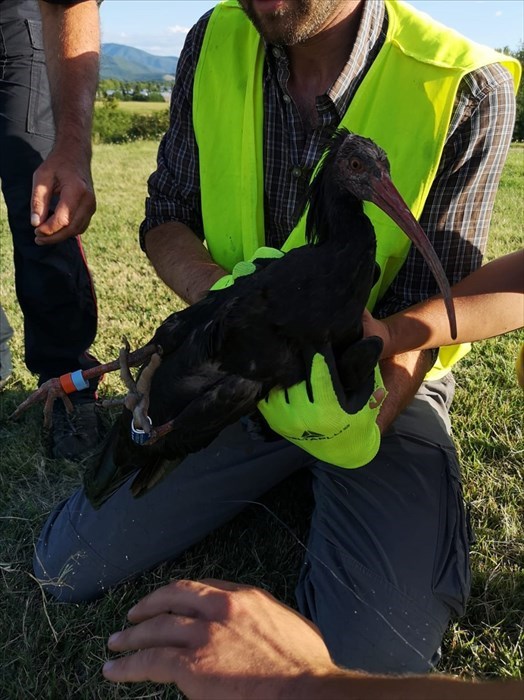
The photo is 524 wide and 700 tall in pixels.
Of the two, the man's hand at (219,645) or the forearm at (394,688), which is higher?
the forearm at (394,688)

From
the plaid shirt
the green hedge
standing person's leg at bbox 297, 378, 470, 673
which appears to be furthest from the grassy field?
the green hedge

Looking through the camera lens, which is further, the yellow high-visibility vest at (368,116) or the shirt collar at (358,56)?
the shirt collar at (358,56)

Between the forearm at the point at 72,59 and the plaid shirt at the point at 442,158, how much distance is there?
0.52 meters

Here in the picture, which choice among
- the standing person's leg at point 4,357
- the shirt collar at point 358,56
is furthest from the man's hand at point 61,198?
the standing person's leg at point 4,357

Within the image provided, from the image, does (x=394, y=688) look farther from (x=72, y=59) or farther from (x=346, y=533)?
(x=72, y=59)

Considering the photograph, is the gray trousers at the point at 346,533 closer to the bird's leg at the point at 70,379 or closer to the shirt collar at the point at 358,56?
the bird's leg at the point at 70,379

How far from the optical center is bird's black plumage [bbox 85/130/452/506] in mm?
2371

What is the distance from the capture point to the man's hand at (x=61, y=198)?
276 centimetres

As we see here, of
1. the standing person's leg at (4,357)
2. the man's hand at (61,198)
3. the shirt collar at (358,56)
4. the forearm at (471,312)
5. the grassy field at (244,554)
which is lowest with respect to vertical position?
the grassy field at (244,554)

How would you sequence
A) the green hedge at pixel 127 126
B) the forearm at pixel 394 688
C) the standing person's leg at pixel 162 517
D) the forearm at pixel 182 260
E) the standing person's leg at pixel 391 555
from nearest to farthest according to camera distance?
the forearm at pixel 394 688
the standing person's leg at pixel 391 555
the standing person's leg at pixel 162 517
the forearm at pixel 182 260
the green hedge at pixel 127 126

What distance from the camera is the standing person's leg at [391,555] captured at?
2.48 meters

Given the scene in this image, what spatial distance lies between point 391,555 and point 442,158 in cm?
170

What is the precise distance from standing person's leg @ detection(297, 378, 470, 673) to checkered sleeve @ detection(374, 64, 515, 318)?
2.25 ft

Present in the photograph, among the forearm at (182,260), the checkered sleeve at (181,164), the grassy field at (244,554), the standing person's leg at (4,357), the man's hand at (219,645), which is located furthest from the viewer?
the standing person's leg at (4,357)
